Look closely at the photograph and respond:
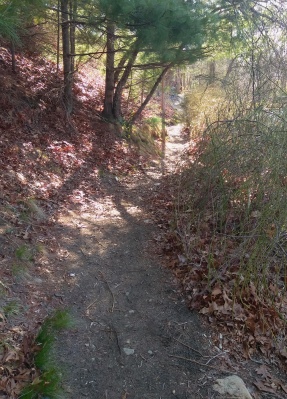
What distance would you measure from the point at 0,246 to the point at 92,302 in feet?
4.45

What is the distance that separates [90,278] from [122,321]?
86cm

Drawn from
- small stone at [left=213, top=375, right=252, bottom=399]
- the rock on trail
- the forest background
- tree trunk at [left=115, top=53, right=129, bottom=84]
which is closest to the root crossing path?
the rock on trail

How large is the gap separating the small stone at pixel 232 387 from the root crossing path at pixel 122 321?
112 millimetres

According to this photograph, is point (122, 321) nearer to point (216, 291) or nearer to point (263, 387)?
point (216, 291)

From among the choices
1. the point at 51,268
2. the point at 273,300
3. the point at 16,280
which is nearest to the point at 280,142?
the point at 273,300

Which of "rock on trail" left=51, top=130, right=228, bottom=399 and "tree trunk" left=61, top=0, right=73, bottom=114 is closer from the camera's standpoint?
"rock on trail" left=51, top=130, right=228, bottom=399

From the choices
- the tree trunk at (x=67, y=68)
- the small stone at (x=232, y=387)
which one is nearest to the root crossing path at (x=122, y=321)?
the small stone at (x=232, y=387)

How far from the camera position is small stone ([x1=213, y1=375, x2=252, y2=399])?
10.5 feet

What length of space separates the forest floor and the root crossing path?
1 cm

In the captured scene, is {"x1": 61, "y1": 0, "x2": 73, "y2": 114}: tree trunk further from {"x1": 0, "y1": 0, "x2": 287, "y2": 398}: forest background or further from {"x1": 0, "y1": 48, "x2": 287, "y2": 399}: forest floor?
{"x1": 0, "y1": 48, "x2": 287, "y2": 399}: forest floor

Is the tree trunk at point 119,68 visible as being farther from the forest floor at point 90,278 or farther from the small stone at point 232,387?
the small stone at point 232,387

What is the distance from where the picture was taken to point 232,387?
10.7ft

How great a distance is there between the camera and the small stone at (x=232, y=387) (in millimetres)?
3199

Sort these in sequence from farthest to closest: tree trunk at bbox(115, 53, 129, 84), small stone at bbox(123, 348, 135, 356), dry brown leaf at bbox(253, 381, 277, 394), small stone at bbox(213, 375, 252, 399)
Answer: tree trunk at bbox(115, 53, 129, 84) < small stone at bbox(123, 348, 135, 356) < dry brown leaf at bbox(253, 381, 277, 394) < small stone at bbox(213, 375, 252, 399)
